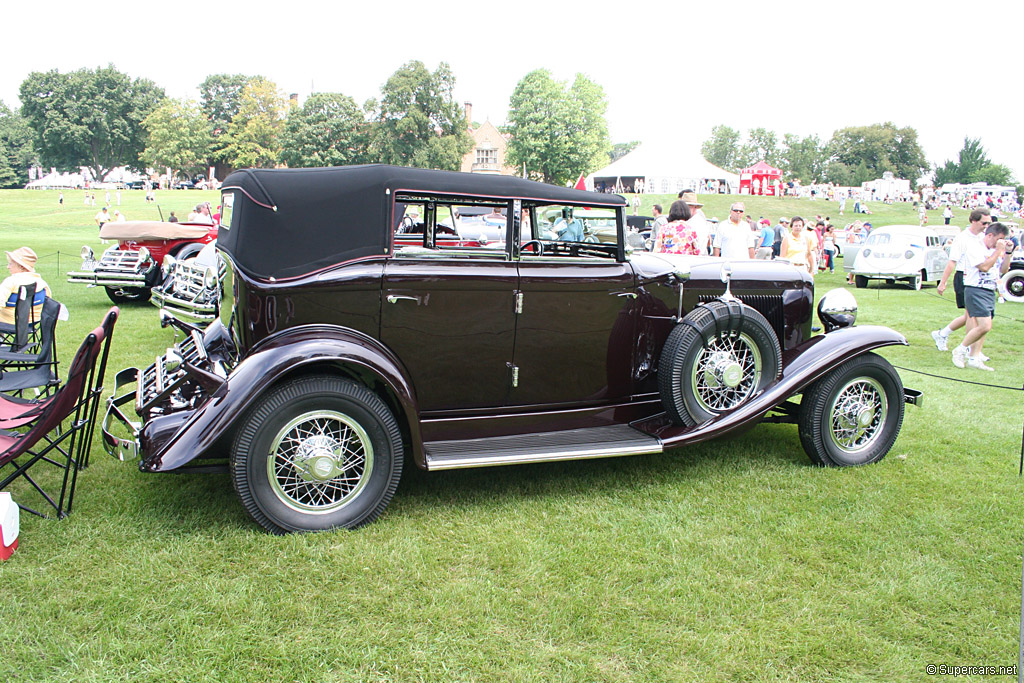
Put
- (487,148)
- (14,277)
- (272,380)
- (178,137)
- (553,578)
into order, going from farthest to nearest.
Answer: (487,148), (178,137), (14,277), (272,380), (553,578)

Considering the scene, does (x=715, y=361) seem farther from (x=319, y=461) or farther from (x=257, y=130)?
(x=257, y=130)

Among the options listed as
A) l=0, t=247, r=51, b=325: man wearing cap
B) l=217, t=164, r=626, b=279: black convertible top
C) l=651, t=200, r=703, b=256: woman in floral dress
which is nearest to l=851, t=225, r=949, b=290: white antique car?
l=651, t=200, r=703, b=256: woman in floral dress

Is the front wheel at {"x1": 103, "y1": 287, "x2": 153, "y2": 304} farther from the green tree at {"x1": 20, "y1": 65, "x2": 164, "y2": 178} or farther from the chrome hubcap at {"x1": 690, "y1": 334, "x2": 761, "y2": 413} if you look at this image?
the green tree at {"x1": 20, "y1": 65, "x2": 164, "y2": 178}

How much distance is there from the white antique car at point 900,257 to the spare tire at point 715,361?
14857mm

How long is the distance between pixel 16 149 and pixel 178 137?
89.4 feet

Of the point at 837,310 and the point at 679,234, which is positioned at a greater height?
the point at 679,234

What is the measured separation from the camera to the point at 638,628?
2.83 metres

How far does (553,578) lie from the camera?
3189 mm

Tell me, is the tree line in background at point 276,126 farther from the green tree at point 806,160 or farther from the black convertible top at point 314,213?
the black convertible top at point 314,213

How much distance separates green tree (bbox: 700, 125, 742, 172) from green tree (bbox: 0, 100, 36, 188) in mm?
110426

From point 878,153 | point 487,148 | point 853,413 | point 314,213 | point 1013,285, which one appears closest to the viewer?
point 314,213

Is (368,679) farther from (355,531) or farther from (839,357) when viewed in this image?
(839,357)

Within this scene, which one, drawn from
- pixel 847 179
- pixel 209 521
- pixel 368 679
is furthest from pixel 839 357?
pixel 847 179

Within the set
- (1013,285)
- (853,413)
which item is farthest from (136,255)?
(1013,285)
